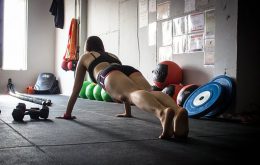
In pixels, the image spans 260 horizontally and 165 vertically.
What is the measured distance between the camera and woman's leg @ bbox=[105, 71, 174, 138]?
202 cm

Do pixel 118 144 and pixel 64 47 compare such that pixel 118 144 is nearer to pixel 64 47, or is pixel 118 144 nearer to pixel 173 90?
pixel 173 90

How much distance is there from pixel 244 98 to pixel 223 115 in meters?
0.30

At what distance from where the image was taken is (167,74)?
4.52 m

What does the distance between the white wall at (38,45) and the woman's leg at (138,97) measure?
711cm

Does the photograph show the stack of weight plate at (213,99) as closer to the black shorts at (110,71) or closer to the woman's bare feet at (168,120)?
the black shorts at (110,71)

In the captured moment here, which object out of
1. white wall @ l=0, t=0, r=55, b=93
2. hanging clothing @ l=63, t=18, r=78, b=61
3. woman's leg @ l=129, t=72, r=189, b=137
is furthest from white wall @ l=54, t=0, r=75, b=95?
woman's leg @ l=129, t=72, r=189, b=137

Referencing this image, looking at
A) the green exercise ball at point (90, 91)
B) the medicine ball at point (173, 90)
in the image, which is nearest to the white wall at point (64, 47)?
the green exercise ball at point (90, 91)

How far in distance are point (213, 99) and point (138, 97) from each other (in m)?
1.58

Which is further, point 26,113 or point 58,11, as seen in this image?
point 58,11

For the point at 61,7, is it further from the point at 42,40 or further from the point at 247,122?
the point at 247,122

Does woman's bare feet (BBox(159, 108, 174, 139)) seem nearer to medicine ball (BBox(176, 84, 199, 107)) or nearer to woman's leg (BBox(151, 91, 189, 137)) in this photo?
woman's leg (BBox(151, 91, 189, 137))

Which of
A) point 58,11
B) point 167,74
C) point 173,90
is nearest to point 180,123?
point 173,90

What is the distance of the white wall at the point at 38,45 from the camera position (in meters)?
9.10

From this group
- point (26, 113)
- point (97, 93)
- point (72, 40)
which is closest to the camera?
point (26, 113)
